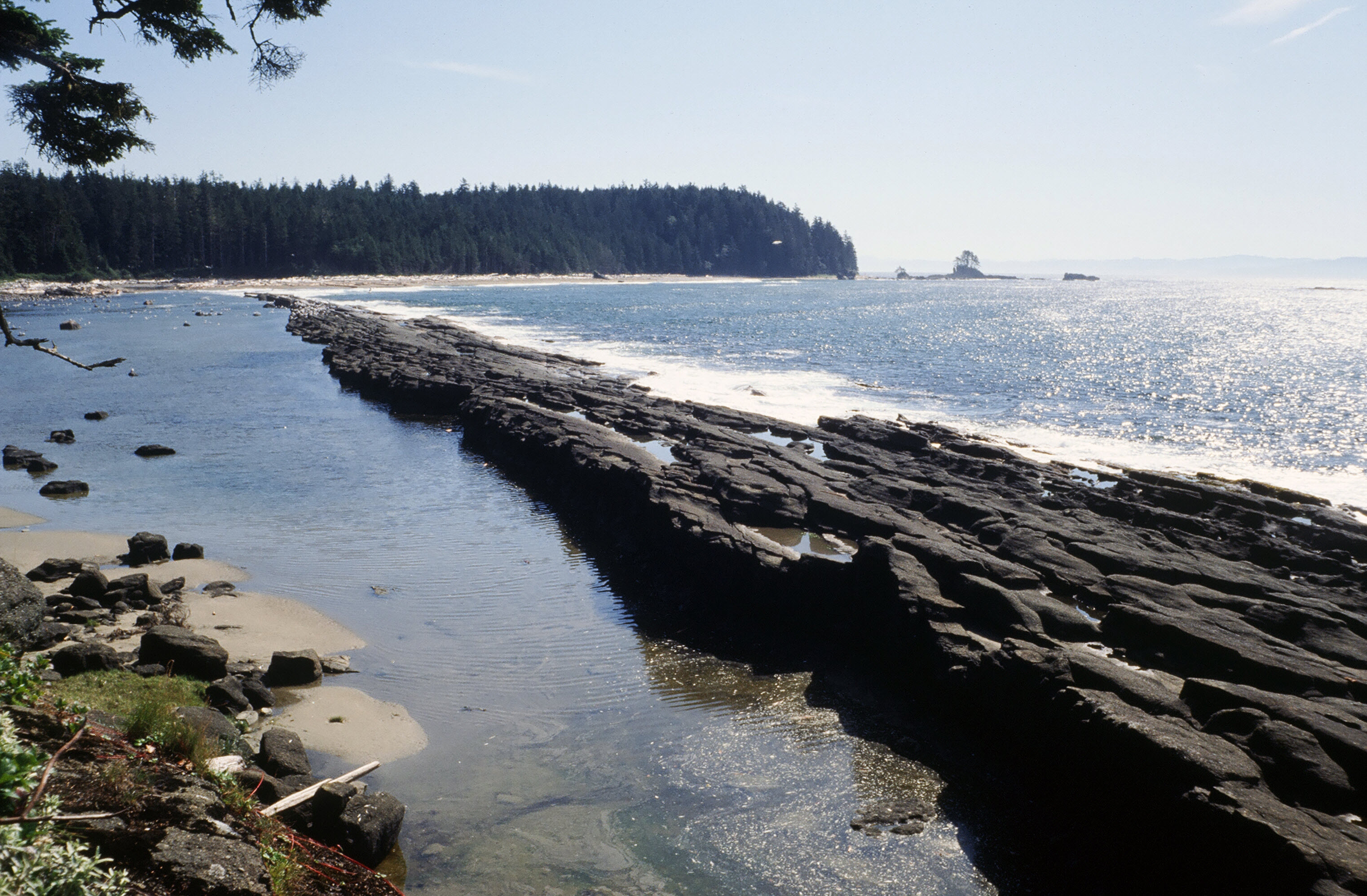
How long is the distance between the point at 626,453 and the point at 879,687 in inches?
414

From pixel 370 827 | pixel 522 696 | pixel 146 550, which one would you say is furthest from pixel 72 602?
pixel 370 827

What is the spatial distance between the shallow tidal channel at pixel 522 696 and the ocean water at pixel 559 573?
4cm

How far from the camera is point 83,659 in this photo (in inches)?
360

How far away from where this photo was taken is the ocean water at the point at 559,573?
7641 millimetres

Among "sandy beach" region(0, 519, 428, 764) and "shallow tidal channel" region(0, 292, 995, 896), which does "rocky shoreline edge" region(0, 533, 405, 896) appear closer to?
"sandy beach" region(0, 519, 428, 764)

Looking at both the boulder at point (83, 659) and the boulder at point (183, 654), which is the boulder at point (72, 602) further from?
the boulder at point (183, 654)

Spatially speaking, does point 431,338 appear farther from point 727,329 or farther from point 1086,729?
point 1086,729

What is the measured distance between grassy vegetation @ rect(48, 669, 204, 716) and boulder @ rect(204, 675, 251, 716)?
0.31ft

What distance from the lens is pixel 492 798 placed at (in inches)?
324

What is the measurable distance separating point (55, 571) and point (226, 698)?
5.87 metres

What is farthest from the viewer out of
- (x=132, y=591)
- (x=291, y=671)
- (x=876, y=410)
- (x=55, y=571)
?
(x=876, y=410)

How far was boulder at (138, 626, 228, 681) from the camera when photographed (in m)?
9.66

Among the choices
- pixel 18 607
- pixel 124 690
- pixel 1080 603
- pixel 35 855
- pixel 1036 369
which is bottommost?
pixel 1080 603

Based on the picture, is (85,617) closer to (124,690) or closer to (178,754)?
(124,690)
